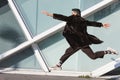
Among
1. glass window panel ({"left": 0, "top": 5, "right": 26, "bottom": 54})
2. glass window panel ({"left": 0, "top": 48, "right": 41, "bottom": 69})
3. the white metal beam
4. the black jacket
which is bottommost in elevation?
the white metal beam

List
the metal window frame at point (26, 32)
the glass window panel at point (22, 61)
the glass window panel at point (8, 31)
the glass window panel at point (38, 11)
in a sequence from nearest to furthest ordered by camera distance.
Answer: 1. the metal window frame at point (26, 32)
2. the glass window panel at point (38, 11)
3. the glass window panel at point (8, 31)
4. the glass window panel at point (22, 61)

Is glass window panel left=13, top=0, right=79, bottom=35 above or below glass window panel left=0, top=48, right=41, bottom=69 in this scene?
above

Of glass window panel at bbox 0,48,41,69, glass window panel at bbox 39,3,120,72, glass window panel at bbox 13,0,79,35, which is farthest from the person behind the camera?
glass window panel at bbox 0,48,41,69

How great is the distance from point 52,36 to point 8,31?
1470mm

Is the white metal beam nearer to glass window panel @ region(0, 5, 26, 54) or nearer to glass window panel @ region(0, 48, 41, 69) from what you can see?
glass window panel @ region(0, 48, 41, 69)

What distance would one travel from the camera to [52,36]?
16.5 meters

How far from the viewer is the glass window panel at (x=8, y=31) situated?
54.3 ft

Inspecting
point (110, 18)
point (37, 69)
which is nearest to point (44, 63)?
point (37, 69)

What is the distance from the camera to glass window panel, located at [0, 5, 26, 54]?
16547 mm

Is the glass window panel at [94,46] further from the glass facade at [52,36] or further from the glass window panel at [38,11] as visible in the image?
the glass window panel at [38,11]

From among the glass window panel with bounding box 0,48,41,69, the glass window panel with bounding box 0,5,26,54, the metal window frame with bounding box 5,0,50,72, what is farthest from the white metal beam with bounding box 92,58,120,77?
the glass window panel with bounding box 0,5,26,54

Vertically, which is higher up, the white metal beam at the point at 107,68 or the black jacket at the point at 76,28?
the black jacket at the point at 76,28

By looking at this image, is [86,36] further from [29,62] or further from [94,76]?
[29,62]

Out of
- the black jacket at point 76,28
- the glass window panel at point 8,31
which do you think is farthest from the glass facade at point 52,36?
the black jacket at point 76,28
